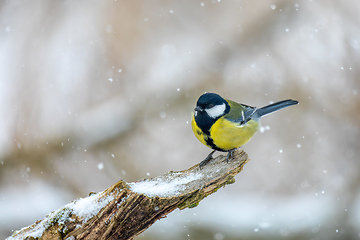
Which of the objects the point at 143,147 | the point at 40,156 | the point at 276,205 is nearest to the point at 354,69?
the point at 276,205

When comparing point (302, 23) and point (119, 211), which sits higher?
point (302, 23)

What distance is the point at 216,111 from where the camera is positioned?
1.92 meters

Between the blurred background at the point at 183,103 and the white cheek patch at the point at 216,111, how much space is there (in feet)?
5.42

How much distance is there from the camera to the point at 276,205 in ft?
12.4

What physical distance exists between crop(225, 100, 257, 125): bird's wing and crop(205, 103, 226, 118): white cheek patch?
33 mm

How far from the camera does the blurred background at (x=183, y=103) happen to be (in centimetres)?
356

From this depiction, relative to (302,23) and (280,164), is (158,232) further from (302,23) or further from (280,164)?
(302,23)

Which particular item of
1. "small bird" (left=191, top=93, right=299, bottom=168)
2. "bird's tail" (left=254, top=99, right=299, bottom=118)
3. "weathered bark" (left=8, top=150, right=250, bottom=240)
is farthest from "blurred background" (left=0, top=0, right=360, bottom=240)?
"weathered bark" (left=8, top=150, right=250, bottom=240)

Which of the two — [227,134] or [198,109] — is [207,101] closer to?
[198,109]

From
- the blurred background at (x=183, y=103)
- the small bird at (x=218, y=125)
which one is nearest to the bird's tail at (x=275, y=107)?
the small bird at (x=218, y=125)

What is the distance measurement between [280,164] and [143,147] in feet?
4.10

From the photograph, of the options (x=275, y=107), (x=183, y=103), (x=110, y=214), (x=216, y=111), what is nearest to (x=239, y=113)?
(x=216, y=111)

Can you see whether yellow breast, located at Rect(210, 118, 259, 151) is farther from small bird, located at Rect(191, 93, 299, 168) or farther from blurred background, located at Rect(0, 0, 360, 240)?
blurred background, located at Rect(0, 0, 360, 240)

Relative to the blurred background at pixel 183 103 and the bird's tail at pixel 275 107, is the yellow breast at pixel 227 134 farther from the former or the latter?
the blurred background at pixel 183 103
